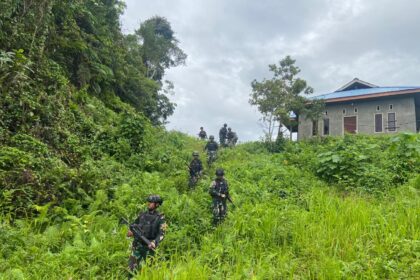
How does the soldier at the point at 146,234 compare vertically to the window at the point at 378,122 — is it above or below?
below

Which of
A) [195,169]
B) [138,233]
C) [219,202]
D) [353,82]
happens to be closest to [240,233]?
[219,202]

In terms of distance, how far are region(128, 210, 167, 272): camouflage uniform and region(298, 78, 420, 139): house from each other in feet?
62.5

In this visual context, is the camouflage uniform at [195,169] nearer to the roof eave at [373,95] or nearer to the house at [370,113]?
the house at [370,113]

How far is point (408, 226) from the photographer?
254 inches

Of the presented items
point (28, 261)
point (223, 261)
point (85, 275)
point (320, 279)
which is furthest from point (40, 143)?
point (320, 279)

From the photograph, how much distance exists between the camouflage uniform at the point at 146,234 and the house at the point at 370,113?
62.5ft

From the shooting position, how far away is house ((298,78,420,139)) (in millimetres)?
22109

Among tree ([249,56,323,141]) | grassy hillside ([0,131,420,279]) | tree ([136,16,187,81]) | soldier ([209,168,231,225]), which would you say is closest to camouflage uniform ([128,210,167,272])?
grassy hillside ([0,131,420,279])

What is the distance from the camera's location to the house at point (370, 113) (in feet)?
72.5

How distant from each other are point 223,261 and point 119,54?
1625cm

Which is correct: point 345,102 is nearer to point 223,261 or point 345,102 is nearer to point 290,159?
point 290,159

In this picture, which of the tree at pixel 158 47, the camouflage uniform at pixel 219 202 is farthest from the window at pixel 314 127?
the camouflage uniform at pixel 219 202

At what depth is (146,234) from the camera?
5.60 meters

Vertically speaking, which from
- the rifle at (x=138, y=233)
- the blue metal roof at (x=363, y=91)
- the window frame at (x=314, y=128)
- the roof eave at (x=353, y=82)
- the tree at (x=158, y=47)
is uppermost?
the tree at (x=158, y=47)
